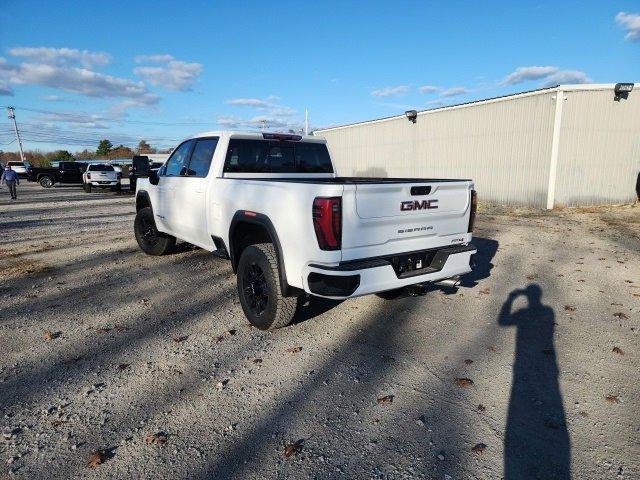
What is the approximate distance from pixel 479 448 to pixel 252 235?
2914mm

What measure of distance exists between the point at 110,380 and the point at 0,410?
70 cm

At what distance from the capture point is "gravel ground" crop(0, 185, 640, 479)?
2.47 meters

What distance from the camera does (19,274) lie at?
20.9 feet

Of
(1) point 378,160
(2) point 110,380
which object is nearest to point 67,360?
(2) point 110,380

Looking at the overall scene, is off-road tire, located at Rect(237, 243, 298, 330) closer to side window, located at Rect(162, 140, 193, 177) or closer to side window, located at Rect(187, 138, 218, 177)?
side window, located at Rect(187, 138, 218, 177)

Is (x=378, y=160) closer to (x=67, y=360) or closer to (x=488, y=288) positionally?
(x=488, y=288)

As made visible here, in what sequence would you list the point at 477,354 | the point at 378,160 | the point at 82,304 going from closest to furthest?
the point at 477,354, the point at 82,304, the point at 378,160

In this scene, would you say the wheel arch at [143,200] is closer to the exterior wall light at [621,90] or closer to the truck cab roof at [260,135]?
the truck cab roof at [260,135]

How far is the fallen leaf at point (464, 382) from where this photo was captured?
10.7 ft

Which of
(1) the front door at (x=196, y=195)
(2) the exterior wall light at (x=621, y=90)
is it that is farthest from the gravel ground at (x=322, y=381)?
(2) the exterior wall light at (x=621, y=90)

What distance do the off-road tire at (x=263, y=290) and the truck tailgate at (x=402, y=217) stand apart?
2.69 ft

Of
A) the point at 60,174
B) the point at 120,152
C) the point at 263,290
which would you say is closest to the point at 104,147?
the point at 120,152

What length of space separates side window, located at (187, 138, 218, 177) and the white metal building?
12.6 m

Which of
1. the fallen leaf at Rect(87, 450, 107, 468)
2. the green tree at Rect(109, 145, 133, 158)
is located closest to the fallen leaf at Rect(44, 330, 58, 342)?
the fallen leaf at Rect(87, 450, 107, 468)
